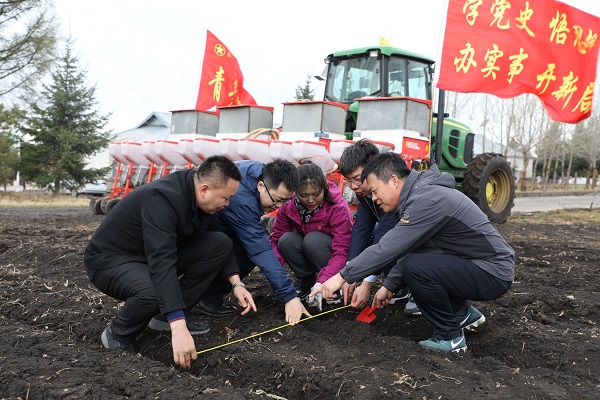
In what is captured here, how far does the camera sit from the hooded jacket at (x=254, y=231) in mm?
3273

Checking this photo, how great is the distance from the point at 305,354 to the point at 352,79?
6.62 metres

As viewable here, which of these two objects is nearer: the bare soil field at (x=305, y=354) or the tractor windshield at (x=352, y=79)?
the bare soil field at (x=305, y=354)

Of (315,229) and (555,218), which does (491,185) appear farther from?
(315,229)

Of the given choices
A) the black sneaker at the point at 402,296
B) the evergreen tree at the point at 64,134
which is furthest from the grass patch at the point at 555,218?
the evergreen tree at the point at 64,134

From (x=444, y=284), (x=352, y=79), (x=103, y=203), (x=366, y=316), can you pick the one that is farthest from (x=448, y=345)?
(x=103, y=203)

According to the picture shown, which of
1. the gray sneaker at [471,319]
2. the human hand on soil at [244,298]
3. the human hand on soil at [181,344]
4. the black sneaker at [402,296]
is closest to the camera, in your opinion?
the human hand on soil at [181,344]

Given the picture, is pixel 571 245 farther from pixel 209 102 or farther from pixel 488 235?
pixel 209 102

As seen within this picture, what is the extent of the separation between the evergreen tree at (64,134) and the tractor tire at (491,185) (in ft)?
50.5

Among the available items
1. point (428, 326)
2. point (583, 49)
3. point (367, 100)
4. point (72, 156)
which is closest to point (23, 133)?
point (72, 156)

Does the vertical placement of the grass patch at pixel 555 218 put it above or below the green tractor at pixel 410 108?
below

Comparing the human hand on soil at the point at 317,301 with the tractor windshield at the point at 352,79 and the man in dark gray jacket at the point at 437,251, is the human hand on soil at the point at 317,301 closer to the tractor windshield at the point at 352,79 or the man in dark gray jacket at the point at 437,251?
the man in dark gray jacket at the point at 437,251

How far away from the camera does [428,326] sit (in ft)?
11.7

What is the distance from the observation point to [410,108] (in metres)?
7.46

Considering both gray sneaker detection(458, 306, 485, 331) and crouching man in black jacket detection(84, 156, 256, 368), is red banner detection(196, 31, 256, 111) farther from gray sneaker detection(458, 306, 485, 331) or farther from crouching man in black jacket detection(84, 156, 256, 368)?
gray sneaker detection(458, 306, 485, 331)
